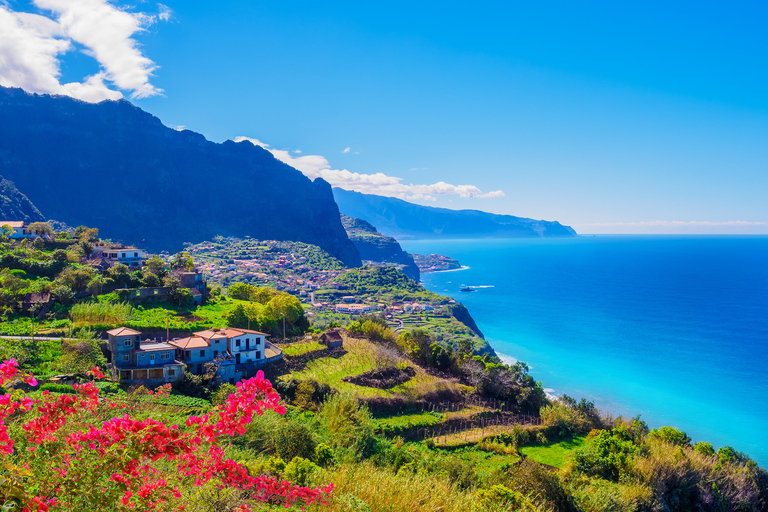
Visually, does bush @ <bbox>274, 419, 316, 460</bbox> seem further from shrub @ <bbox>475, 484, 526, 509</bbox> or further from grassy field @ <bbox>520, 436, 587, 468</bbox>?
grassy field @ <bbox>520, 436, 587, 468</bbox>

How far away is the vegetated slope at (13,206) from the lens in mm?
93750

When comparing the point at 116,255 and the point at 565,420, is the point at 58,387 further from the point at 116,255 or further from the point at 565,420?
the point at 565,420

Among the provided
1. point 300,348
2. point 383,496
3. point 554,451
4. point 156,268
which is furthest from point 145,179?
point 383,496

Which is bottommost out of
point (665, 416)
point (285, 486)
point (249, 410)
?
point (665, 416)

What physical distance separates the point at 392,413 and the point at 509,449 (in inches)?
281

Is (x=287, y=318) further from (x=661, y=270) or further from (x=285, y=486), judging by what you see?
(x=661, y=270)

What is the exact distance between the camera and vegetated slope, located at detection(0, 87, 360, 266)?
407ft

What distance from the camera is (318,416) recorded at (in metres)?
21.5

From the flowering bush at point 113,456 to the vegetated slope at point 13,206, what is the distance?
116 m

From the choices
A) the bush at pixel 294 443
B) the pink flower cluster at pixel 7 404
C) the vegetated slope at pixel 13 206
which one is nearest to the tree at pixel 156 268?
the bush at pixel 294 443

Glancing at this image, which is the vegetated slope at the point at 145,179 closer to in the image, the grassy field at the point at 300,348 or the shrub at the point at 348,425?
the grassy field at the point at 300,348

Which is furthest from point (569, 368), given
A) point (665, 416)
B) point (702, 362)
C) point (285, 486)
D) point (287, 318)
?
point (285, 486)

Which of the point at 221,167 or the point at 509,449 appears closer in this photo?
the point at 509,449

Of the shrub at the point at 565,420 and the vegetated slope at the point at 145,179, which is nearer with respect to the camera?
the shrub at the point at 565,420
